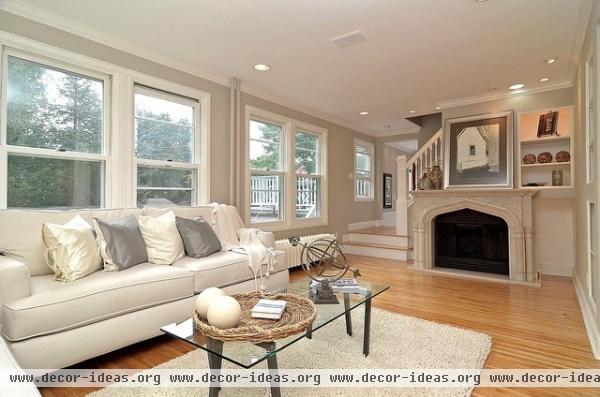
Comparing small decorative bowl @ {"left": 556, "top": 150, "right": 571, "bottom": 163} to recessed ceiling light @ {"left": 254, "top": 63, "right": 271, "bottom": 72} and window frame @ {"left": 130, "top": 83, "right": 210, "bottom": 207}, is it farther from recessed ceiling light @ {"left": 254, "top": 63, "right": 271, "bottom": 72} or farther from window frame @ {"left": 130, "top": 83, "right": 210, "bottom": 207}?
window frame @ {"left": 130, "top": 83, "right": 210, "bottom": 207}

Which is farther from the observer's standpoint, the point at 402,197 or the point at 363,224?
the point at 363,224

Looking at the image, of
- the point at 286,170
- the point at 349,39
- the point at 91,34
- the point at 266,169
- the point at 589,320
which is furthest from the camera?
the point at 286,170

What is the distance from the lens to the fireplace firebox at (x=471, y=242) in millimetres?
4465

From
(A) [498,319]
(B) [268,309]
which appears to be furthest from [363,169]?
(B) [268,309]

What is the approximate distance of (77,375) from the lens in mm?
1897

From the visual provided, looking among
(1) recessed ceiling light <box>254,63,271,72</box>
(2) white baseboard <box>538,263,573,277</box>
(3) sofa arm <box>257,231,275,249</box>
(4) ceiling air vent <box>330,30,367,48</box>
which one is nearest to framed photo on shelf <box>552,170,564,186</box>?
(2) white baseboard <box>538,263,573,277</box>

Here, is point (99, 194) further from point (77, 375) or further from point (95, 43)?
point (77, 375)

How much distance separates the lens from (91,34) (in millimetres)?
2789

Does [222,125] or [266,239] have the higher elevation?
[222,125]

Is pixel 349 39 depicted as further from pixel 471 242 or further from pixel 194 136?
pixel 471 242

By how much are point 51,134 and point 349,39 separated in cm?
272

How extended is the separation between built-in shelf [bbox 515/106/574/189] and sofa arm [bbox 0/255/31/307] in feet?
17.4

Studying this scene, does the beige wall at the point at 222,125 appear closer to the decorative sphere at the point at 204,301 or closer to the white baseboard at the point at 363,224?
the white baseboard at the point at 363,224

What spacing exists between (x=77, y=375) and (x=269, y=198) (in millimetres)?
3146
